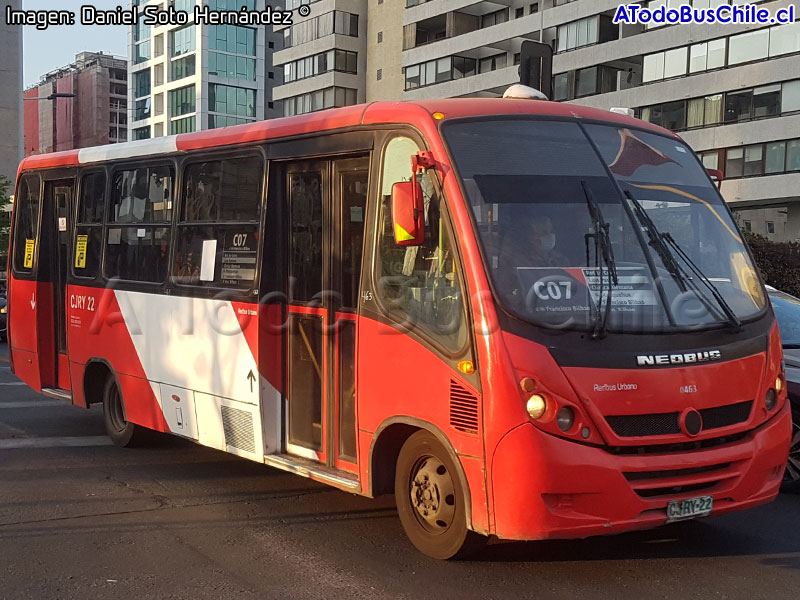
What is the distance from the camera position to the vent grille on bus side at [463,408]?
5.78m

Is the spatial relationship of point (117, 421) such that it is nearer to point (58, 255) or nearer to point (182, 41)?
point (58, 255)

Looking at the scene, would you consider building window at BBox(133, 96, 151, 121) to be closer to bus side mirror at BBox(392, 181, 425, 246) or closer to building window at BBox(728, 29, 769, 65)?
building window at BBox(728, 29, 769, 65)

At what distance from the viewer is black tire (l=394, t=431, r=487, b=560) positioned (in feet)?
19.9

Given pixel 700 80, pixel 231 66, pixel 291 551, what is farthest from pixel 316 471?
pixel 231 66

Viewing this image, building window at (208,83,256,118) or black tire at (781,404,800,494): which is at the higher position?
building window at (208,83,256,118)

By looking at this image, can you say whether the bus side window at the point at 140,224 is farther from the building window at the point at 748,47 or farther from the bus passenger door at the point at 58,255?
the building window at the point at 748,47

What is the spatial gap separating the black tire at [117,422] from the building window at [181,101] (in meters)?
82.5

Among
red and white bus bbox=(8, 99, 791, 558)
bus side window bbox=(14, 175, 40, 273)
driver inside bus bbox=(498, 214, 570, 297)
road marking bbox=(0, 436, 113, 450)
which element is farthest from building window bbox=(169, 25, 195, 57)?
driver inside bus bbox=(498, 214, 570, 297)

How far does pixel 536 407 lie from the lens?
5.57 m

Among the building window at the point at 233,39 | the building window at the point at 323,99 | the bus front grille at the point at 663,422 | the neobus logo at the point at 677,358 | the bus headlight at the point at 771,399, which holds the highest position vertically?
the building window at the point at 233,39

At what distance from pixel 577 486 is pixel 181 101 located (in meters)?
90.1

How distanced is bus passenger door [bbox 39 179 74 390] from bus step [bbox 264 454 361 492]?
4.17m

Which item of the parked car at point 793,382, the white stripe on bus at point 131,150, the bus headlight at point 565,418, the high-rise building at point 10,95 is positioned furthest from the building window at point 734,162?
the high-rise building at point 10,95

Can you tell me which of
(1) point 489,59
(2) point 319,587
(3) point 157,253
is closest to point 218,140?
(3) point 157,253
